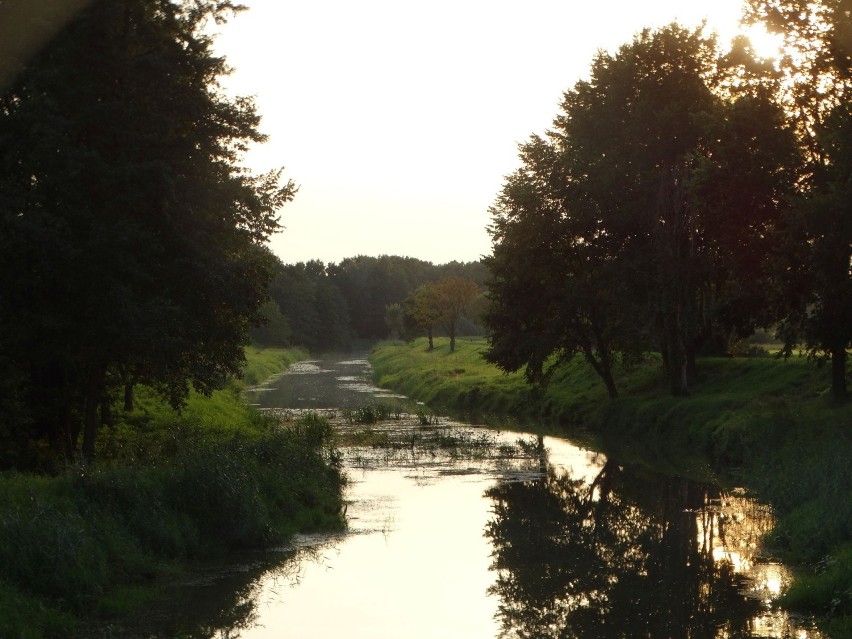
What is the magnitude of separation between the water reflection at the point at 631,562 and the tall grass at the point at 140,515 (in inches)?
178

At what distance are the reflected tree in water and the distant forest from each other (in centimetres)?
9436

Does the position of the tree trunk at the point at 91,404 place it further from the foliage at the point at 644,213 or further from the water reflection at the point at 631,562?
the foliage at the point at 644,213

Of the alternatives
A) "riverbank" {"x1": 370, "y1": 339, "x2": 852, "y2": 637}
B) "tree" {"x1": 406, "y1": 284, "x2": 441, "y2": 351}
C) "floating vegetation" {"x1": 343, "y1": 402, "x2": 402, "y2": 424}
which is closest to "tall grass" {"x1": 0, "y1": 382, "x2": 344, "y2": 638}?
"riverbank" {"x1": 370, "y1": 339, "x2": 852, "y2": 637}

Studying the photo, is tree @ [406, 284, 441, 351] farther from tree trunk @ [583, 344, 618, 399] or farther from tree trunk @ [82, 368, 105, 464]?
tree trunk @ [82, 368, 105, 464]

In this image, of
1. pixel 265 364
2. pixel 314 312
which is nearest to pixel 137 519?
pixel 265 364

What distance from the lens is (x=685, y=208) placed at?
3909 cm

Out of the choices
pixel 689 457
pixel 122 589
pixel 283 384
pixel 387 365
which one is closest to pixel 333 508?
pixel 122 589

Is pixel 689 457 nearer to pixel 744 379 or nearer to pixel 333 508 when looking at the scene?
pixel 744 379

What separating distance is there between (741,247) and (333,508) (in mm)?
16179

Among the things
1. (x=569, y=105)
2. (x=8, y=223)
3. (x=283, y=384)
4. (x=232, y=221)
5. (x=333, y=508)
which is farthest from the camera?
(x=283, y=384)

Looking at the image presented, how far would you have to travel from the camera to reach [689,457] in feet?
109

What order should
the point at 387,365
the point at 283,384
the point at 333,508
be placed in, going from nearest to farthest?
1. the point at 333,508
2. the point at 283,384
3. the point at 387,365

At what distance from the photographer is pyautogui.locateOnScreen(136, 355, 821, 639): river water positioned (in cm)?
1455

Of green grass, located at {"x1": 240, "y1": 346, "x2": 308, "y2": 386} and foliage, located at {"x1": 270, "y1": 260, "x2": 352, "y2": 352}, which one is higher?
foliage, located at {"x1": 270, "y1": 260, "x2": 352, "y2": 352}
